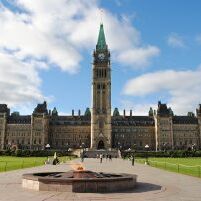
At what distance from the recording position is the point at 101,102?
143625 millimetres

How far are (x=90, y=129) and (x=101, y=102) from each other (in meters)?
23.8

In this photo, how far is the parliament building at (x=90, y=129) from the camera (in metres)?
156

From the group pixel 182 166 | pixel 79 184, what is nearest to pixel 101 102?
pixel 182 166

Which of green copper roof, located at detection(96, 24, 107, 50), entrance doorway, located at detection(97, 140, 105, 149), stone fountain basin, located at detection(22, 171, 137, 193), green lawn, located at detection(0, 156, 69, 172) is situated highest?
green copper roof, located at detection(96, 24, 107, 50)

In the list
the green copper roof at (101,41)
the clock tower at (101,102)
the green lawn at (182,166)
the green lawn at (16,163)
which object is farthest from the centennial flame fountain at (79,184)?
the green copper roof at (101,41)

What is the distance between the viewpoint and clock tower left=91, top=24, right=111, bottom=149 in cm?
14100

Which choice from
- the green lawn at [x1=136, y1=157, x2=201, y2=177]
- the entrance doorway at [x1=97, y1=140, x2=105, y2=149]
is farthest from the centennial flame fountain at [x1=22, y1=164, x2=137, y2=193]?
the entrance doorway at [x1=97, y1=140, x2=105, y2=149]

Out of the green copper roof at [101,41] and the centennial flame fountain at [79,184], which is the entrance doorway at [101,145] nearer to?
the green copper roof at [101,41]

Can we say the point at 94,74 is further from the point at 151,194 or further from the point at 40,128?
the point at 151,194

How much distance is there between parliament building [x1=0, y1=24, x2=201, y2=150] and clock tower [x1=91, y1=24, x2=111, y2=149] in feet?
4.19

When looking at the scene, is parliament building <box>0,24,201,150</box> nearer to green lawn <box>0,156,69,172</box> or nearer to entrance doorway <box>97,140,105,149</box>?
entrance doorway <box>97,140,105,149</box>

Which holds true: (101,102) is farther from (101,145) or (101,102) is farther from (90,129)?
(90,129)

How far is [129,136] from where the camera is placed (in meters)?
164

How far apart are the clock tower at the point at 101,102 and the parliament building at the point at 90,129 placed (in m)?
1.28
